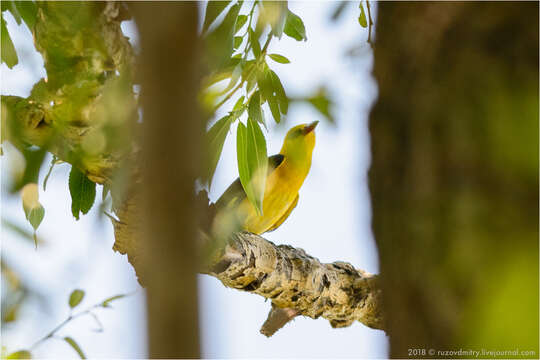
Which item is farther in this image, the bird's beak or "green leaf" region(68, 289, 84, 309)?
the bird's beak

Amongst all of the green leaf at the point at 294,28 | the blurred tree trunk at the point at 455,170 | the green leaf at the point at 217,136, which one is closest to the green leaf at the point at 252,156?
the green leaf at the point at 217,136

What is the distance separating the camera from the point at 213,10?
1.17m

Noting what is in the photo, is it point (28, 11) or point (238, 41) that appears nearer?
point (28, 11)

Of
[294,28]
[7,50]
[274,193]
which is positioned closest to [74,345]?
[7,50]

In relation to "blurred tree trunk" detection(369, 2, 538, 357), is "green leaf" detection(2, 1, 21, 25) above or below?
above

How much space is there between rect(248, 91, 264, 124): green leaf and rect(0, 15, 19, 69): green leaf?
54 cm

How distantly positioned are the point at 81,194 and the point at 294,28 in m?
0.64

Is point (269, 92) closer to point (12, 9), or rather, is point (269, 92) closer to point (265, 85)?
point (265, 85)

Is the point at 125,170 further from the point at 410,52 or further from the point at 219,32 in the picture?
the point at 410,52

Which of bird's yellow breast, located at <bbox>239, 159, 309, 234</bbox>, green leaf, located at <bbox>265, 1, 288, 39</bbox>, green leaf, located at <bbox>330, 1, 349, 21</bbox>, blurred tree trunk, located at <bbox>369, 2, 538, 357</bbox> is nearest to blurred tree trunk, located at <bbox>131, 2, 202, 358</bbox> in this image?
blurred tree trunk, located at <bbox>369, 2, 538, 357</bbox>

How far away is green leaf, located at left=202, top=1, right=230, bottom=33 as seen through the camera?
45.4 inches

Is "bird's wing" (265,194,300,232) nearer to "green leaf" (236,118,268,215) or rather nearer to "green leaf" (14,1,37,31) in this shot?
"green leaf" (236,118,268,215)

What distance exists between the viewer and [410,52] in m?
0.59

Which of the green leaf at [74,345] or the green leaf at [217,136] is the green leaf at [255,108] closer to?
the green leaf at [217,136]
